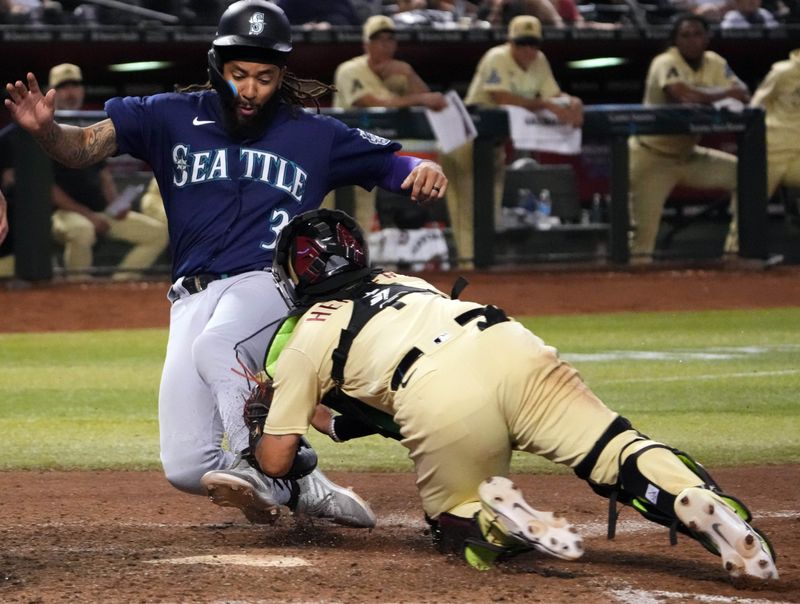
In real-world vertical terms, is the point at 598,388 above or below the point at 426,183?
below

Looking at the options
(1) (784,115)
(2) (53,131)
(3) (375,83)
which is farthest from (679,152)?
(2) (53,131)

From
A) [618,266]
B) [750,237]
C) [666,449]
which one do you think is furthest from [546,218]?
[666,449]

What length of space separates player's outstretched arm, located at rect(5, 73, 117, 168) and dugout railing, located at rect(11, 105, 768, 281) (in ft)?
23.2

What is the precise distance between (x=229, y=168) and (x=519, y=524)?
178 cm

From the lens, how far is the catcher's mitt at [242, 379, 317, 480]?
4195 millimetres

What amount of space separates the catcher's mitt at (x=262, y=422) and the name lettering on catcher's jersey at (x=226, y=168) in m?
0.85

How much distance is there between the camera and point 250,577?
3881mm

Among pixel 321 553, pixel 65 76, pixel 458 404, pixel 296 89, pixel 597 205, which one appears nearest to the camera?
pixel 458 404

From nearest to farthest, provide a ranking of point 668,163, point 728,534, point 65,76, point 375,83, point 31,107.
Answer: point 728,534 → point 31,107 → point 65,76 → point 375,83 → point 668,163

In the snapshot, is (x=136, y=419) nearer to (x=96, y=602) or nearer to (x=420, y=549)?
(x=420, y=549)

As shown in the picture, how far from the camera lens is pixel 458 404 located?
12.9ft

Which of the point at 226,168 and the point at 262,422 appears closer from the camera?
the point at 262,422

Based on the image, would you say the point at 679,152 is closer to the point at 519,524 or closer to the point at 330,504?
the point at 330,504

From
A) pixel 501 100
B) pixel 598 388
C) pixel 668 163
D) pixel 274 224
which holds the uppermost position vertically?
pixel 274 224
